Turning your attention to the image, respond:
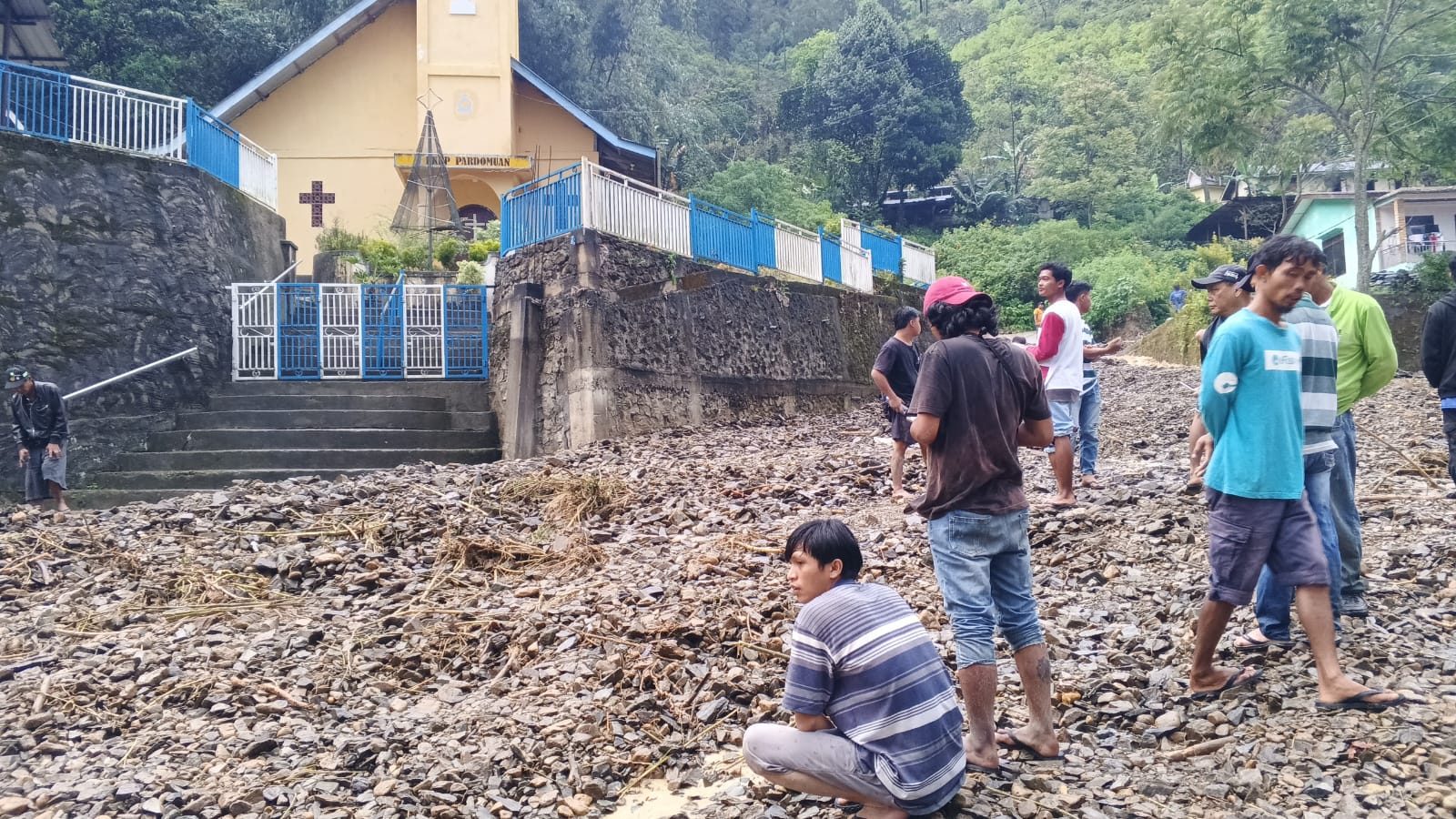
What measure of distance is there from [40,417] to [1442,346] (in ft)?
37.6

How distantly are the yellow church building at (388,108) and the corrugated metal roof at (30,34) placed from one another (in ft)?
12.7

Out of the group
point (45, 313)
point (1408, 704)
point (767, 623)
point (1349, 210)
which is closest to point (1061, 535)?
point (767, 623)

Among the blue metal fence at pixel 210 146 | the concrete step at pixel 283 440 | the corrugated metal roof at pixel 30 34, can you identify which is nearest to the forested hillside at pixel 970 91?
the corrugated metal roof at pixel 30 34

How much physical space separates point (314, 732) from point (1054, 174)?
40.0 meters

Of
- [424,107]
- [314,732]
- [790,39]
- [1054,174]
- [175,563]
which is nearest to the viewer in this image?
[314,732]

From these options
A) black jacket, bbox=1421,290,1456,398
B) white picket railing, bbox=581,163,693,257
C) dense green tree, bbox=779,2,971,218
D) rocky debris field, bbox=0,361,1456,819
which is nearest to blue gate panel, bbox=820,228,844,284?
white picket railing, bbox=581,163,693,257

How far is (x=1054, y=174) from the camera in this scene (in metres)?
39.8

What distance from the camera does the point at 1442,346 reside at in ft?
15.7

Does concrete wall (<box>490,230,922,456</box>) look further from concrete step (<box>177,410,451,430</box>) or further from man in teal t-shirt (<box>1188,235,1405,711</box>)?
man in teal t-shirt (<box>1188,235,1405,711</box>)

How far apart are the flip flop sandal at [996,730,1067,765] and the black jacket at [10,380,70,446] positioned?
9.99 meters

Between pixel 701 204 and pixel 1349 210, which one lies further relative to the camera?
pixel 1349 210

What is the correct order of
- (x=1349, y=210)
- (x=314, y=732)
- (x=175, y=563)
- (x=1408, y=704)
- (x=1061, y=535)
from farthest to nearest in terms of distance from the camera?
(x=1349, y=210)
(x=175, y=563)
(x=1061, y=535)
(x=314, y=732)
(x=1408, y=704)

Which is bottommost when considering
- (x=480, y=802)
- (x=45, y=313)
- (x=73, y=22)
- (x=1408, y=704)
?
(x=480, y=802)

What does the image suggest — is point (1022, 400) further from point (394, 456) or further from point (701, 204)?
point (701, 204)
